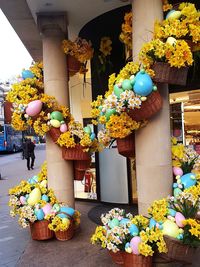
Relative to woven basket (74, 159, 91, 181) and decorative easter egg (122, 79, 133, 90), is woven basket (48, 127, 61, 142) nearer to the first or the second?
woven basket (74, 159, 91, 181)

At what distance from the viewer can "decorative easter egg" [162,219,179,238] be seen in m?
3.67

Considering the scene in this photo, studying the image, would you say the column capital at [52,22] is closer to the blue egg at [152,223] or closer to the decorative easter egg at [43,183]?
the decorative easter egg at [43,183]

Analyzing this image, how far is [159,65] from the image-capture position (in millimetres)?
3889

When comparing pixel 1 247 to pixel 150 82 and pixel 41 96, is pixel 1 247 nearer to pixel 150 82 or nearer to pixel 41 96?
pixel 41 96

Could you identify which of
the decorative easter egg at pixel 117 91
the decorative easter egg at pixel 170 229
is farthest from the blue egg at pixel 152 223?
the decorative easter egg at pixel 117 91

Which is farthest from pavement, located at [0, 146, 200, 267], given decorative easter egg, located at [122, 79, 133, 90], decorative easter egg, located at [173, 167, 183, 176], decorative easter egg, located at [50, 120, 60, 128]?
decorative easter egg, located at [122, 79, 133, 90]

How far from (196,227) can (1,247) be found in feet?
10.1

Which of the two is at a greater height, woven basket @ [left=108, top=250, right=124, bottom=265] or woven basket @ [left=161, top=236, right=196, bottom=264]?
woven basket @ [left=161, top=236, right=196, bottom=264]

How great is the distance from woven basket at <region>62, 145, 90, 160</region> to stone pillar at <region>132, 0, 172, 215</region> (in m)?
1.42

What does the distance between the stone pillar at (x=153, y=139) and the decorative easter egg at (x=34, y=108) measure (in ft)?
5.89

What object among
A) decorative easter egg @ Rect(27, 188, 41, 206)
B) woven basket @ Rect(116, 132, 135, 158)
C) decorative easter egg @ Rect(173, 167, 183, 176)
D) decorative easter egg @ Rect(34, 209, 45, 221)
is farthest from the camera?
decorative easter egg @ Rect(27, 188, 41, 206)

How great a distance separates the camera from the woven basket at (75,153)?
214 inches

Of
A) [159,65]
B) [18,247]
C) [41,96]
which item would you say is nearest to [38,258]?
[18,247]

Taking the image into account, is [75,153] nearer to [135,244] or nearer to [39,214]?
[39,214]
